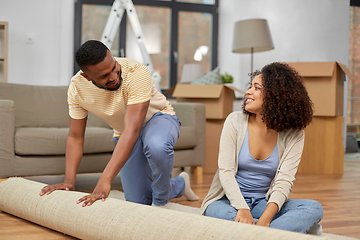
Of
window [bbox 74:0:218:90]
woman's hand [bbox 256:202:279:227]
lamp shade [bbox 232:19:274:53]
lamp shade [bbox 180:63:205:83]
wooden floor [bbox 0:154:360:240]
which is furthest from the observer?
window [bbox 74:0:218:90]

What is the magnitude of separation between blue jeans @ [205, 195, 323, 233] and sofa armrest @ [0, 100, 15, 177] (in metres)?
1.23

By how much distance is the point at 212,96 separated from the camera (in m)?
3.03

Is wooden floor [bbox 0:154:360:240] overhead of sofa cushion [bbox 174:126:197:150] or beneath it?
beneath

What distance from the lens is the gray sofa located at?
208 centimetres

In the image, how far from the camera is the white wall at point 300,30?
421cm

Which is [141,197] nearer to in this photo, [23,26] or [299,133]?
[299,133]

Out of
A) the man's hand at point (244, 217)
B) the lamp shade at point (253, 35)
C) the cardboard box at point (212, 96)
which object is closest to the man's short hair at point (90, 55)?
the man's hand at point (244, 217)

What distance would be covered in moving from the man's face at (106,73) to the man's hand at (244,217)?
65cm

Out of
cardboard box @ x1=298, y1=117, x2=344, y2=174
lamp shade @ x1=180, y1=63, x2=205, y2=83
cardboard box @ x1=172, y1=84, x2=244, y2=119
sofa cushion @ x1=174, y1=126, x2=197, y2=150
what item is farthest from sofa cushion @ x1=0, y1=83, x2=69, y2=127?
cardboard box @ x1=298, y1=117, x2=344, y2=174

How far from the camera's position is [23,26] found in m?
4.24

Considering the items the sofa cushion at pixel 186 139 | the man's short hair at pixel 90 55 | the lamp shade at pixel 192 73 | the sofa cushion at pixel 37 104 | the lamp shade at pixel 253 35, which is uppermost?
the lamp shade at pixel 253 35

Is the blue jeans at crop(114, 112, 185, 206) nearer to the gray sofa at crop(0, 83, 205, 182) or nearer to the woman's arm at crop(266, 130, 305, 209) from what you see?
the woman's arm at crop(266, 130, 305, 209)

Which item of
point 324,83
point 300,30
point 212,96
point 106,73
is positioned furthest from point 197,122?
point 300,30

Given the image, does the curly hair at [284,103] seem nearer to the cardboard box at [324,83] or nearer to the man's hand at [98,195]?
the man's hand at [98,195]
